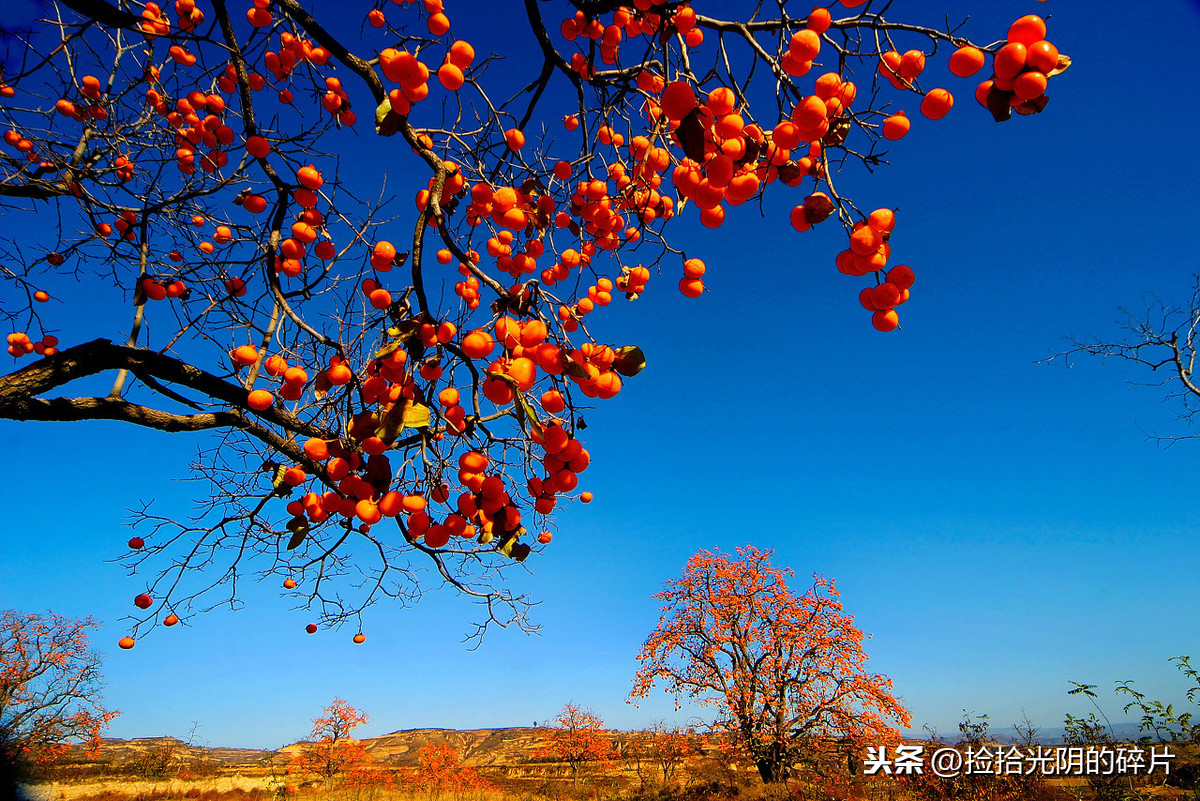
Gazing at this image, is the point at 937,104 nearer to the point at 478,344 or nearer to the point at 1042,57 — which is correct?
the point at 1042,57

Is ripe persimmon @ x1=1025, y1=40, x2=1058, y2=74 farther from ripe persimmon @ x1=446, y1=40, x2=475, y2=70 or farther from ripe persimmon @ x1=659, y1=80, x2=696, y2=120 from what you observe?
ripe persimmon @ x1=446, y1=40, x2=475, y2=70

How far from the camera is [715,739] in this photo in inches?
479

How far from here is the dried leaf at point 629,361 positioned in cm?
138

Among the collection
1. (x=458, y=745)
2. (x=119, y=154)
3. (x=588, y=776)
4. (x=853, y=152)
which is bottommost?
(x=458, y=745)

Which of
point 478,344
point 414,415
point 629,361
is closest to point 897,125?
point 629,361

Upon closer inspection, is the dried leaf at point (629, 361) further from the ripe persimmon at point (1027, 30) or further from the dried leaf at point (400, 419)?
the ripe persimmon at point (1027, 30)

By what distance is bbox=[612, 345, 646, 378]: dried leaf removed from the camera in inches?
54.2

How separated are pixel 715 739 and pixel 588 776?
1225cm

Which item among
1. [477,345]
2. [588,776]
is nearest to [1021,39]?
[477,345]

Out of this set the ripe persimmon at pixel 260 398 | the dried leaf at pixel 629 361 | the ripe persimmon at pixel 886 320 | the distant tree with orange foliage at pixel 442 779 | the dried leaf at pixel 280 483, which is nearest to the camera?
the ripe persimmon at pixel 886 320

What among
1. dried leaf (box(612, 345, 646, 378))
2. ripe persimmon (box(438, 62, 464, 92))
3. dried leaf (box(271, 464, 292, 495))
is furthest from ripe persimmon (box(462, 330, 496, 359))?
dried leaf (box(271, 464, 292, 495))

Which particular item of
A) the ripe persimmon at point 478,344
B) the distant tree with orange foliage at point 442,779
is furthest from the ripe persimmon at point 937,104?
the distant tree with orange foliage at point 442,779

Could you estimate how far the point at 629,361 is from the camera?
139cm

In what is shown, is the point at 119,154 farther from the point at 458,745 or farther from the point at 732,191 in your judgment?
the point at 458,745
